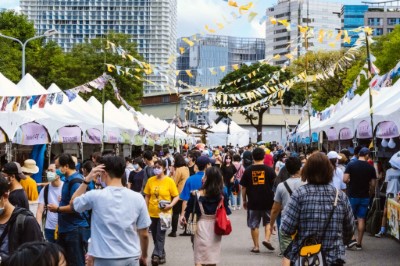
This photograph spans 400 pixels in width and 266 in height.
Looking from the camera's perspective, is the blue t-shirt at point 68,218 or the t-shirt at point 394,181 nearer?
the blue t-shirt at point 68,218

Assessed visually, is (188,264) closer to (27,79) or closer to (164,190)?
(164,190)

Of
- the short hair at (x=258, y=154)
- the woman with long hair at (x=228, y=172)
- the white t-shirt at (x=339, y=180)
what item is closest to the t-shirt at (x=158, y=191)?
the short hair at (x=258, y=154)

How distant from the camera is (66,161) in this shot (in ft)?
25.8

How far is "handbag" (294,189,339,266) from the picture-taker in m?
6.06

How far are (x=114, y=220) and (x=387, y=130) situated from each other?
32.1 feet

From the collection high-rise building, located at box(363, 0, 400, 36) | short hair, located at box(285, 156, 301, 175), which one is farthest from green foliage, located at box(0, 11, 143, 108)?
high-rise building, located at box(363, 0, 400, 36)

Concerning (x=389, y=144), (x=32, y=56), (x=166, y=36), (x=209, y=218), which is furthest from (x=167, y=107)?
(x=209, y=218)

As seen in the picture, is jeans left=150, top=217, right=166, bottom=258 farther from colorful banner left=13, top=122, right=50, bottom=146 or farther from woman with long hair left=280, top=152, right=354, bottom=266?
colorful banner left=13, top=122, right=50, bottom=146

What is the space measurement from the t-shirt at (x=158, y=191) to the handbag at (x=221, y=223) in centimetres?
229

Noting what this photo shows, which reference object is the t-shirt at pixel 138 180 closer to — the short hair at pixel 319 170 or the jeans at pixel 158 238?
the jeans at pixel 158 238

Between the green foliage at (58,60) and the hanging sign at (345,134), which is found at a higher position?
the green foliage at (58,60)

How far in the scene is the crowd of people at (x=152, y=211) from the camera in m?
5.61

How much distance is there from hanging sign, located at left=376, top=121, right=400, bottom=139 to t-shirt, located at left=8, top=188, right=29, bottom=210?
900 centimetres

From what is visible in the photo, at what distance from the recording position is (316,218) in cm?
610
